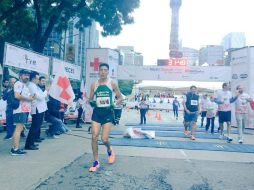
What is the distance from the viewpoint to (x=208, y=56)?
18975 cm

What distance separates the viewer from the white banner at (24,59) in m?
10.9

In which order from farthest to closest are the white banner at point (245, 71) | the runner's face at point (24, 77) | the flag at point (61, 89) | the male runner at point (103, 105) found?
the white banner at point (245, 71) → the flag at point (61, 89) → the runner's face at point (24, 77) → the male runner at point (103, 105)

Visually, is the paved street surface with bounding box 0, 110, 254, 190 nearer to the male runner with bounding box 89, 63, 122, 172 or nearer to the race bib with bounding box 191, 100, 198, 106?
the male runner with bounding box 89, 63, 122, 172

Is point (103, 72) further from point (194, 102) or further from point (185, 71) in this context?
point (185, 71)

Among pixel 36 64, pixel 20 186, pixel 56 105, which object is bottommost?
pixel 20 186

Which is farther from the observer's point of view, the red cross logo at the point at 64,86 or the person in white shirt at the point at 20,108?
the red cross logo at the point at 64,86

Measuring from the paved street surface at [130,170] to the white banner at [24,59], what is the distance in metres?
3.53

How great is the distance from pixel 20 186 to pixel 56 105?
6073 millimetres

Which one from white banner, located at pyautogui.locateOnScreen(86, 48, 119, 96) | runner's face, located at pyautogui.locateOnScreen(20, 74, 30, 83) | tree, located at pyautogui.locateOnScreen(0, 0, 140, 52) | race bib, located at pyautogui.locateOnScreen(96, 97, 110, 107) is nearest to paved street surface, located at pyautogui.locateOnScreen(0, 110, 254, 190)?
race bib, located at pyautogui.locateOnScreen(96, 97, 110, 107)

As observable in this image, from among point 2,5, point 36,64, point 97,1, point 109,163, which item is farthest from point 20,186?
point 97,1

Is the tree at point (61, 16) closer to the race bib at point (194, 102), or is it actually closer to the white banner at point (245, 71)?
the white banner at point (245, 71)

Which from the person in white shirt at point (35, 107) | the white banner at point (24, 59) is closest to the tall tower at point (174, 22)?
the white banner at point (24, 59)

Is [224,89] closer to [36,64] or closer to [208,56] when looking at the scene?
[36,64]

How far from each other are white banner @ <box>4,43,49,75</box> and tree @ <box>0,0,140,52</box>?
6295 mm
